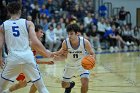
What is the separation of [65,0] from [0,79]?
17118 mm

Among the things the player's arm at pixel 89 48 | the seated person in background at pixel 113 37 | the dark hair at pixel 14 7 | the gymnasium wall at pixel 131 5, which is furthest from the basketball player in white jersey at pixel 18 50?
the gymnasium wall at pixel 131 5

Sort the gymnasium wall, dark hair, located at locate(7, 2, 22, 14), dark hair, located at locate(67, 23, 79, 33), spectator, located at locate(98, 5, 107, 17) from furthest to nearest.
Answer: the gymnasium wall < spectator, located at locate(98, 5, 107, 17) < dark hair, located at locate(67, 23, 79, 33) < dark hair, located at locate(7, 2, 22, 14)

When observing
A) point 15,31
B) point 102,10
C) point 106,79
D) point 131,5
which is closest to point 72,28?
point 15,31

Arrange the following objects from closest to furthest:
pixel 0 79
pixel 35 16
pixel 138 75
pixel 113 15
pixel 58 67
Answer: pixel 0 79 → pixel 138 75 → pixel 58 67 → pixel 35 16 → pixel 113 15

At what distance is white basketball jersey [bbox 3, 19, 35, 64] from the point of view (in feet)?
19.4

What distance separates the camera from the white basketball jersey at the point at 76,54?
790cm

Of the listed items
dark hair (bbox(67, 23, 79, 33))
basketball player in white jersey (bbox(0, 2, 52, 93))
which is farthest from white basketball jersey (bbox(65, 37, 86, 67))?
basketball player in white jersey (bbox(0, 2, 52, 93))

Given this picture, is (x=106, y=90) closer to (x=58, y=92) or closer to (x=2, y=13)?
(x=58, y=92)

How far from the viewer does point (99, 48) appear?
21656 millimetres

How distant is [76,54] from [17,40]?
222cm

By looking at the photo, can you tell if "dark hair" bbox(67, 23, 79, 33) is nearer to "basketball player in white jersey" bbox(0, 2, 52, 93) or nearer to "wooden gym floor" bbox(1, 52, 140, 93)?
"basketball player in white jersey" bbox(0, 2, 52, 93)

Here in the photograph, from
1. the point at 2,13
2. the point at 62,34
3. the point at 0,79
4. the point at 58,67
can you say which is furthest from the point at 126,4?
the point at 0,79

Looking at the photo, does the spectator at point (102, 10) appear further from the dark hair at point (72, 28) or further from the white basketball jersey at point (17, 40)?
the white basketball jersey at point (17, 40)

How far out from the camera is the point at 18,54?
5.91 meters
